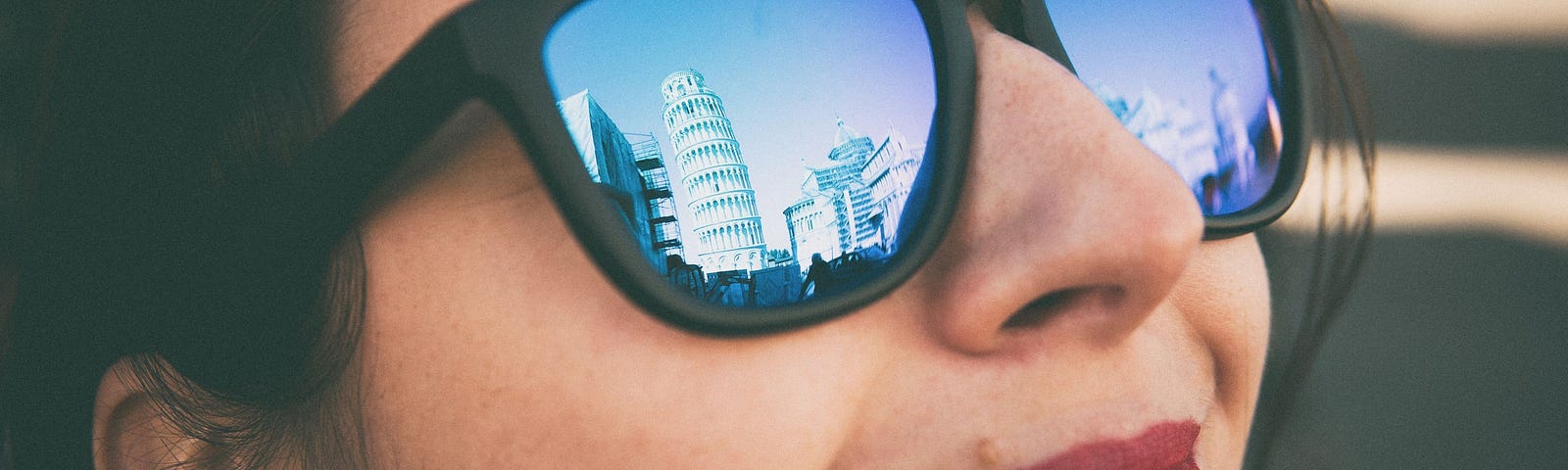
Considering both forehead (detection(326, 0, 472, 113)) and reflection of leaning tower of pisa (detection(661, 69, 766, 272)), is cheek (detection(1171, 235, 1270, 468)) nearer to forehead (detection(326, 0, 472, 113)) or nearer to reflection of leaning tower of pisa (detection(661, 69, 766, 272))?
reflection of leaning tower of pisa (detection(661, 69, 766, 272))

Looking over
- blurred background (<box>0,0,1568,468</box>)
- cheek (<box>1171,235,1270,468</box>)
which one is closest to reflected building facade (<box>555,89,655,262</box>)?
cheek (<box>1171,235,1270,468</box>)

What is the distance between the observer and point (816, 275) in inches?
27.1

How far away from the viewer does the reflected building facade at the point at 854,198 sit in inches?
26.8

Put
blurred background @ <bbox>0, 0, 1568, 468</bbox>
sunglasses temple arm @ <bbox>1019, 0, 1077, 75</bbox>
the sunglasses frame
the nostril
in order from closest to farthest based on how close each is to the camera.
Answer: the sunglasses frame
the nostril
sunglasses temple arm @ <bbox>1019, 0, 1077, 75</bbox>
blurred background @ <bbox>0, 0, 1568, 468</bbox>

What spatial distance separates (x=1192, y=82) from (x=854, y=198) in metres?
0.55

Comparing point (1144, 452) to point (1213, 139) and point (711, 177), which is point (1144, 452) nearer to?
point (1213, 139)

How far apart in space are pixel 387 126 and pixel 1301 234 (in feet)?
10.5

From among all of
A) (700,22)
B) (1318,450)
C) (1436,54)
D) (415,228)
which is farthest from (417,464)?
(1436,54)

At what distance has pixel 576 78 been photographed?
0.64 m

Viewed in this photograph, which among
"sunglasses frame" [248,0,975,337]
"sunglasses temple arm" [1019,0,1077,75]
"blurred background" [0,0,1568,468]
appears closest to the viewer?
"sunglasses frame" [248,0,975,337]

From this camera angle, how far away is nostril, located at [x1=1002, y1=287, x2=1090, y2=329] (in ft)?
2.46

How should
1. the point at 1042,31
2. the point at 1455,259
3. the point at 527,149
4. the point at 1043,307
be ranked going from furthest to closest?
the point at 1455,259 < the point at 1042,31 < the point at 1043,307 < the point at 527,149

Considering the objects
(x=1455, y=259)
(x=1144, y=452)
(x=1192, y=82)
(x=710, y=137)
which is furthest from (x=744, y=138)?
(x=1455, y=259)

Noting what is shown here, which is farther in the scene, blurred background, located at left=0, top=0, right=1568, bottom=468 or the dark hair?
blurred background, located at left=0, top=0, right=1568, bottom=468
